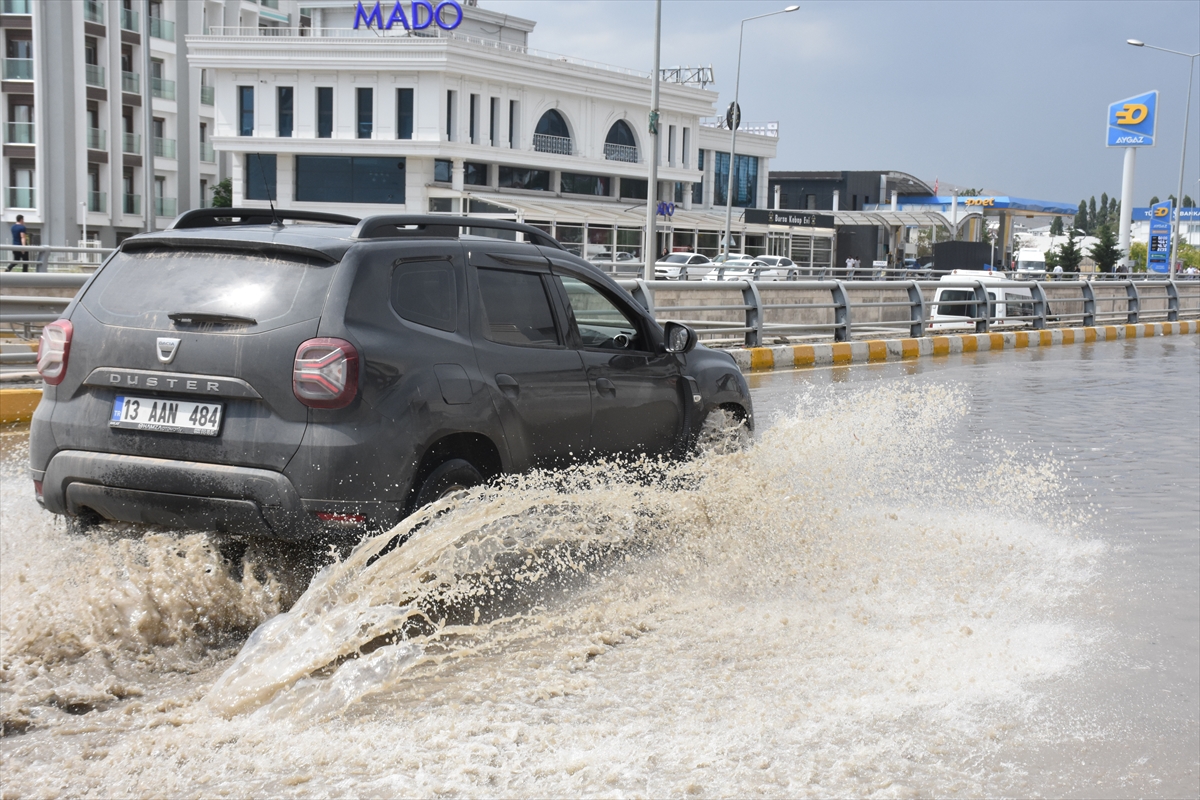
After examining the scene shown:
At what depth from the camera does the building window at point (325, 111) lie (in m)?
58.2

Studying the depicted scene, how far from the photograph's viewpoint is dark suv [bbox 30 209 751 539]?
4676mm

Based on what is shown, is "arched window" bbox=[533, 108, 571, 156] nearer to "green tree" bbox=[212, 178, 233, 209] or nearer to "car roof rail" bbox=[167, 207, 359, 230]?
"green tree" bbox=[212, 178, 233, 209]

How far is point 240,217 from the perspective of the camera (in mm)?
5703

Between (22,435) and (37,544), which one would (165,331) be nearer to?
(37,544)

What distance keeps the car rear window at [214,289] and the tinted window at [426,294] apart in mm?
336

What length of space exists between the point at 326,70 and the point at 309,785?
57589mm

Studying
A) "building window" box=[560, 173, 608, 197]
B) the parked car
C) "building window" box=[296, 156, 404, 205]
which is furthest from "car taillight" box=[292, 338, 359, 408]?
"building window" box=[560, 173, 608, 197]

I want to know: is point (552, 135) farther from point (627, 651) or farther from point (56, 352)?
point (627, 651)

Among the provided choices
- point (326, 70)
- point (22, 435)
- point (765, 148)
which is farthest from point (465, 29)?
point (22, 435)

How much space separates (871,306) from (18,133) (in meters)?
40.7

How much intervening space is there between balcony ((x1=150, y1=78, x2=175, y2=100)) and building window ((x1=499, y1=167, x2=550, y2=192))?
51.0 ft

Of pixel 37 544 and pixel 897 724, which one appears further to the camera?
pixel 37 544

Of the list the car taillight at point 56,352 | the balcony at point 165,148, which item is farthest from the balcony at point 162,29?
the car taillight at point 56,352

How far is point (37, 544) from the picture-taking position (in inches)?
230
